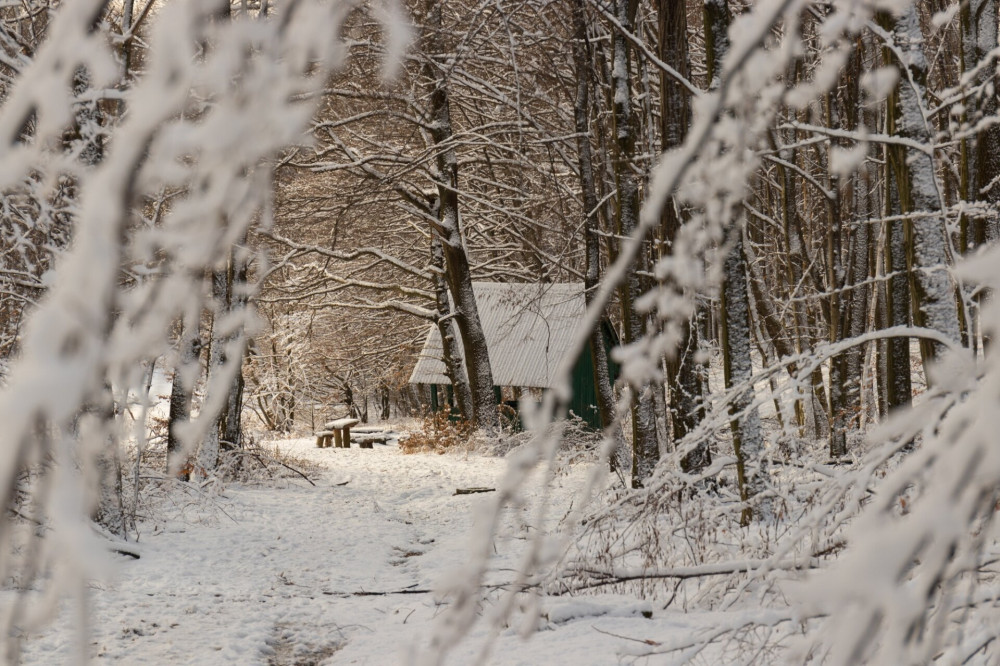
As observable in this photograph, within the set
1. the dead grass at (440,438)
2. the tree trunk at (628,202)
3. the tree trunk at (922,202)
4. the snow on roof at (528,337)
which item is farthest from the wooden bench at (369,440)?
the tree trunk at (922,202)

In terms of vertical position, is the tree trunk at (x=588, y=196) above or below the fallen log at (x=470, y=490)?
above

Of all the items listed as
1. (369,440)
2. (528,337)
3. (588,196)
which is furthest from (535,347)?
(588,196)

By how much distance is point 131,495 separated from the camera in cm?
867

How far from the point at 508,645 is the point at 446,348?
42.2 feet

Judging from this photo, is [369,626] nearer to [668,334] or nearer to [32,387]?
[668,334]

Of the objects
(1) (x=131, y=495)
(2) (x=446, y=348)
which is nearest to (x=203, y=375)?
(2) (x=446, y=348)

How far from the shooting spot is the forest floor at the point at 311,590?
5.05 metres

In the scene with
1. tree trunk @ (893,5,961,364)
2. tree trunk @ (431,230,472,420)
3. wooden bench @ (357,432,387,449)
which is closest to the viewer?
tree trunk @ (893,5,961,364)

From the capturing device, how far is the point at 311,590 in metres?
7.13

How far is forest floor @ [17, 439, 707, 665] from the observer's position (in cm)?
505

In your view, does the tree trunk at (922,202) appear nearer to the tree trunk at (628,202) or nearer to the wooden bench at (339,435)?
the tree trunk at (628,202)

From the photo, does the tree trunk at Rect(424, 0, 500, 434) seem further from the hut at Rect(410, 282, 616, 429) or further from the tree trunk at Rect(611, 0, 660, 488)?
the tree trunk at Rect(611, 0, 660, 488)

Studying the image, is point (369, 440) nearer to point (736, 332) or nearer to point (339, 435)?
point (339, 435)

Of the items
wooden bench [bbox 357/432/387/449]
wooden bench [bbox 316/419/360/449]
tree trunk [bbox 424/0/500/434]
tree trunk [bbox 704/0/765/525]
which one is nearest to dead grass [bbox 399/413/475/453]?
tree trunk [bbox 424/0/500/434]
